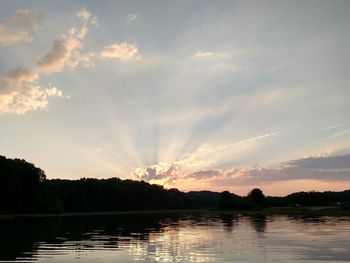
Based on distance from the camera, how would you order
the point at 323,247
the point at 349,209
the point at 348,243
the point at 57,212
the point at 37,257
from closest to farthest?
the point at 37,257 → the point at 323,247 → the point at 348,243 → the point at 349,209 → the point at 57,212

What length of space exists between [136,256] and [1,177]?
427 ft

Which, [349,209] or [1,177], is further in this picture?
[349,209]

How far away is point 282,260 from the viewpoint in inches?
1281

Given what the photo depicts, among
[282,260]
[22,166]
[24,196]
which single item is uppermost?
[22,166]

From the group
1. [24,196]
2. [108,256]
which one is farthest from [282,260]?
[24,196]

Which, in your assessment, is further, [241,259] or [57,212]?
[57,212]

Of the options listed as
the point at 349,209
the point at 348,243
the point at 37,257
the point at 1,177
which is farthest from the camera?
the point at 349,209

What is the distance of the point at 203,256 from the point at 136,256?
540 centimetres

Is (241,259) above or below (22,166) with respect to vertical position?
below

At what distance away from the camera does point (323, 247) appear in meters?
40.8

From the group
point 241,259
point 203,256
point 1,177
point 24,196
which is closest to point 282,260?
point 241,259

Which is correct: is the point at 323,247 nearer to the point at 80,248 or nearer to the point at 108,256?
the point at 108,256

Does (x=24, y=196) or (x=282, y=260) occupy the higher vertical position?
(x=24, y=196)

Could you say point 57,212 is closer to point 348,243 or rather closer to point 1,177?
point 1,177
